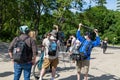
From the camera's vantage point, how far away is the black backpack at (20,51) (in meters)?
7.73

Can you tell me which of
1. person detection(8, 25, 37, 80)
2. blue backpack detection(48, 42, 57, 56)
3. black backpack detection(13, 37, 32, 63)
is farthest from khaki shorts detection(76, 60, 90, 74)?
black backpack detection(13, 37, 32, 63)

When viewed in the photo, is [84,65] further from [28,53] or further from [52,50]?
[28,53]

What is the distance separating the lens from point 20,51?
7.72m

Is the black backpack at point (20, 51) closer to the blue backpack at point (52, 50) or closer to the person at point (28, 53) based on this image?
the person at point (28, 53)

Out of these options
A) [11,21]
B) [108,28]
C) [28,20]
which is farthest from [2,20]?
[108,28]

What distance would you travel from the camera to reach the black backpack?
7.73 metres

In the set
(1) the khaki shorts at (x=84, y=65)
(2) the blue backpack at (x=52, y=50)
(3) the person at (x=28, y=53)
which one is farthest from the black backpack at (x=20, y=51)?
(1) the khaki shorts at (x=84, y=65)

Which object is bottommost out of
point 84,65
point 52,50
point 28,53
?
point 84,65

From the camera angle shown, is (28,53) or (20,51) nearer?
(20,51)

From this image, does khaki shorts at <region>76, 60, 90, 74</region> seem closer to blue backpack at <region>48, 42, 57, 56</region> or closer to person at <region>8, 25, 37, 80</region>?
blue backpack at <region>48, 42, 57, 56</region>

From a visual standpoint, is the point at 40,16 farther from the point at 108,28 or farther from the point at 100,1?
the point at 108,28

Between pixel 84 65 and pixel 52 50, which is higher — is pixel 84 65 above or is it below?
below

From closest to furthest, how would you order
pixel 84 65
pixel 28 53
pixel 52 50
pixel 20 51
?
pixel 20 51, pixel 28 53, pixel 52 50, pixel 84 65

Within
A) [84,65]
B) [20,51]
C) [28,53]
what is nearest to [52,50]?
[84,65]
